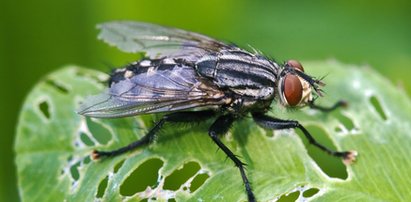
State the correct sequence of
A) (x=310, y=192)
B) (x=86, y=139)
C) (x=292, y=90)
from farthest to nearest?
(x=86, y=139) < (x=292, y=90) < (x=310, y=192)

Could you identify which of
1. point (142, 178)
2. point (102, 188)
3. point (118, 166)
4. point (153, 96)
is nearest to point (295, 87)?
point (153, 96)

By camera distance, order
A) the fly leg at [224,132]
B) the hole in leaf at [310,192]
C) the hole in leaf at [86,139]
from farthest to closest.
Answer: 1. the hole in leaf at [86,139]
2. the fly leg at [224,132]
3. the hole in leaf at [310,192]

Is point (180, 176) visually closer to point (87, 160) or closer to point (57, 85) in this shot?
point (87, 160)

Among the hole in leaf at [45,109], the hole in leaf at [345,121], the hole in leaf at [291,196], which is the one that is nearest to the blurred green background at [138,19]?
the hole in leaf at [45,109]

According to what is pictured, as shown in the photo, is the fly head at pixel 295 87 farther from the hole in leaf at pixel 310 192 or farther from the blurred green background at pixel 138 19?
the blurred green background at pixel 138 19

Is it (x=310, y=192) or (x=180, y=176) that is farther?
(x=180, y=176)

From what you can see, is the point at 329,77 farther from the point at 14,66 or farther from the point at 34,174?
the point at 14,66

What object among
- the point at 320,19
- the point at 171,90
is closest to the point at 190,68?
the point at 171,90
